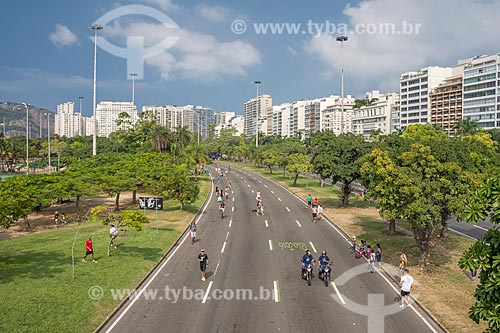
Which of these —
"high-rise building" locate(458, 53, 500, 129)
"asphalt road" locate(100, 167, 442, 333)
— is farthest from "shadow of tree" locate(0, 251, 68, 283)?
"high-rise building" locate(458, 53, 500, 129)

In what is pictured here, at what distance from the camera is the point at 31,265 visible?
20953 mm

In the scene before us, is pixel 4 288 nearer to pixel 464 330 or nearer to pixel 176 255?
pixel 176 255

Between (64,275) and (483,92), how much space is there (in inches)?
4634

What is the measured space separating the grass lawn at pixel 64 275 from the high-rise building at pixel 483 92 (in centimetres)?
10345

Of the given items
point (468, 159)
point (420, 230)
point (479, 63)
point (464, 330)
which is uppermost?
point (479, 63)

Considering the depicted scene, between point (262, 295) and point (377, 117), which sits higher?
point (377, 117)

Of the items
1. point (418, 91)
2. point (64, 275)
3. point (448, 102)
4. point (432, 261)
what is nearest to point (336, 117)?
point (418, 91)

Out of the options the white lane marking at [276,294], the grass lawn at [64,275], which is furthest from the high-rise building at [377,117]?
the white lane marking at [276,294]

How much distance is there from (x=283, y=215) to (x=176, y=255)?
56.1 feet

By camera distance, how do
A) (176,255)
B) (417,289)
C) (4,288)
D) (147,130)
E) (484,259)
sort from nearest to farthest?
(484,259), (4,288), (417,289), (176,255), (147,130)

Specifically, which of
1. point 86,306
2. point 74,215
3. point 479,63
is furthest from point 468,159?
point 479,63

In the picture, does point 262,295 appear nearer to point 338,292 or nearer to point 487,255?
point 338,292

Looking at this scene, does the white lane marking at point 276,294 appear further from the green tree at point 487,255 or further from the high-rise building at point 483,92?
the high-rise building at point 483,92

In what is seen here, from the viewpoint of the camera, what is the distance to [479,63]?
110938 millimetres
